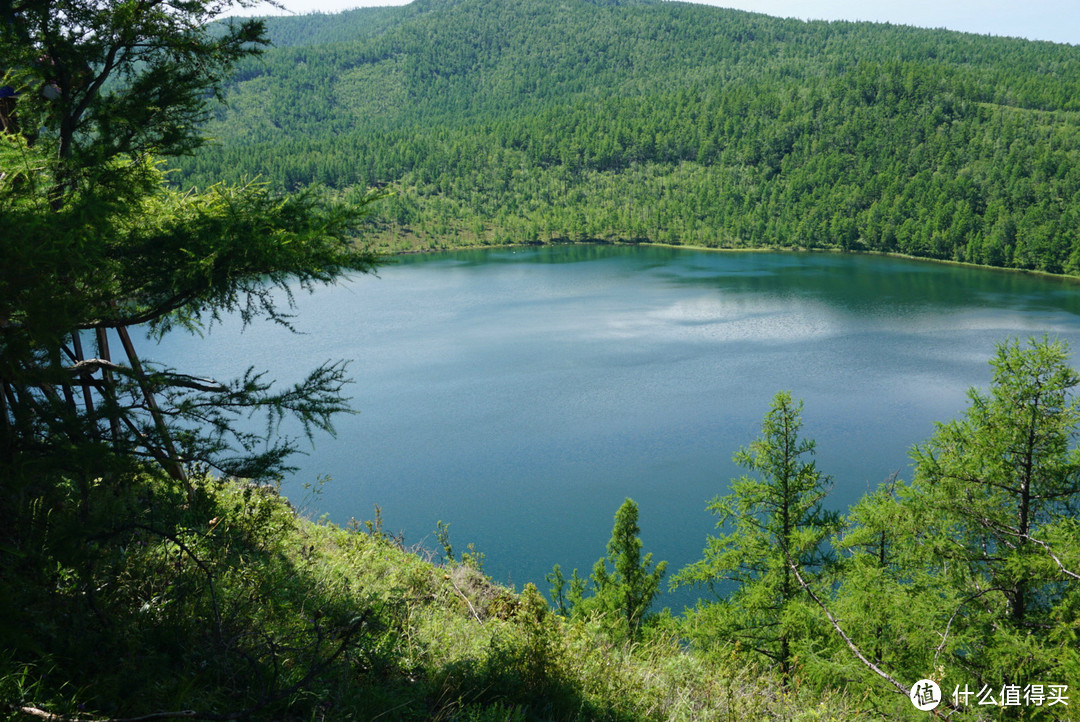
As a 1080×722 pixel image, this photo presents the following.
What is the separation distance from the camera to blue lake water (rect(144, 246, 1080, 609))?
68.1ft

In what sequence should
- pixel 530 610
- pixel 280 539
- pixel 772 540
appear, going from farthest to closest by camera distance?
pixel 772 540 < pixel 280 539 < pixel 530 610

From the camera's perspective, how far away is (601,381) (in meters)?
32.5

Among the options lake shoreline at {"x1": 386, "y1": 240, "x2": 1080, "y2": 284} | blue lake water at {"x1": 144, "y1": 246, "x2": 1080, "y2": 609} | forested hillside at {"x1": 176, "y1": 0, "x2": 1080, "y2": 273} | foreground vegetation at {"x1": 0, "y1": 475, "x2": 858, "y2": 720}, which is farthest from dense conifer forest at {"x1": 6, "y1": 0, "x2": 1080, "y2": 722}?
lake shoreline at {"x1": 386, "y1": 240, "x2": 1080, "y2": 284}

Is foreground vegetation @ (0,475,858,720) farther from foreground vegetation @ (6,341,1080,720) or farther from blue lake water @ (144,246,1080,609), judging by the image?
blue lake water @ (144,246,1080,609)

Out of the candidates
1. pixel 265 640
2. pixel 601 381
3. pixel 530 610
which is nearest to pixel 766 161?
pixel 601 381

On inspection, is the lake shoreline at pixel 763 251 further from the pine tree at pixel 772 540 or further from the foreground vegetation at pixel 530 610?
the foreground vegetation at pixel 530 610

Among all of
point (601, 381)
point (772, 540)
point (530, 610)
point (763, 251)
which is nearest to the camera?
point (530, 610)

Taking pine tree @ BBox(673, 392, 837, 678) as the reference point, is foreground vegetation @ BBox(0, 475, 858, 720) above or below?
above

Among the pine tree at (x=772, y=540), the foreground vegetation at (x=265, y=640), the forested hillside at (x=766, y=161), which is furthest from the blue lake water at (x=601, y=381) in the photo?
the forested hillside at (x=766, y=161)

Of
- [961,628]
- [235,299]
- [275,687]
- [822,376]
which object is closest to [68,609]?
[275,687]

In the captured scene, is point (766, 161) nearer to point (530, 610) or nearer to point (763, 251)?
Result: point (763, 251)

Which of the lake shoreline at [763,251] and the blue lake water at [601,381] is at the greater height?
the lake shoreline at [763,251]

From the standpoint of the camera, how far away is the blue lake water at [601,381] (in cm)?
2077

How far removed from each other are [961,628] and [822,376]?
26597 millimetres
